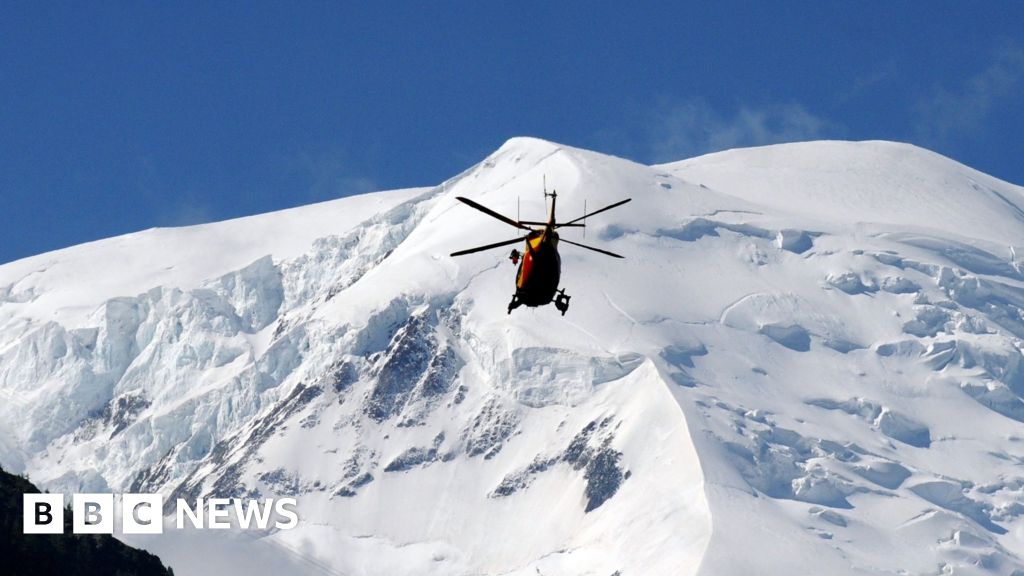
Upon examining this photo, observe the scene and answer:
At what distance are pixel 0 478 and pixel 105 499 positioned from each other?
47.2 feet

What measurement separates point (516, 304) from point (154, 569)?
75532 millimetres

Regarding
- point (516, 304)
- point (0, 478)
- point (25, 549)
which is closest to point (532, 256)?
point (516, 304)

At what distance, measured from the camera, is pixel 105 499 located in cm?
18675

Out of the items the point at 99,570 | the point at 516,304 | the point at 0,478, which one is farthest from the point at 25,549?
the point at 516,304

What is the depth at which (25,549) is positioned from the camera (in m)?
178

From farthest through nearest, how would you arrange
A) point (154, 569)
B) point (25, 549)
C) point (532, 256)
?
point (154, 569), point (25, 549), point (532, 256)

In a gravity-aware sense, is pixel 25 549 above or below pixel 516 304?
below

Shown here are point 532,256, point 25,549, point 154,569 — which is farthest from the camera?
point 154,569

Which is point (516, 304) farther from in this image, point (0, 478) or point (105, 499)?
point (0, 478)

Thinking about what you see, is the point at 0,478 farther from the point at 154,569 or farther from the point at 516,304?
the point at 516,304

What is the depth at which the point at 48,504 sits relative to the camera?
189 meters

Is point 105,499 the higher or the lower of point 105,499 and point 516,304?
the lower

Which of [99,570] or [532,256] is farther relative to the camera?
[99,570]

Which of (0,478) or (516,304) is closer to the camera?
(516,304)
